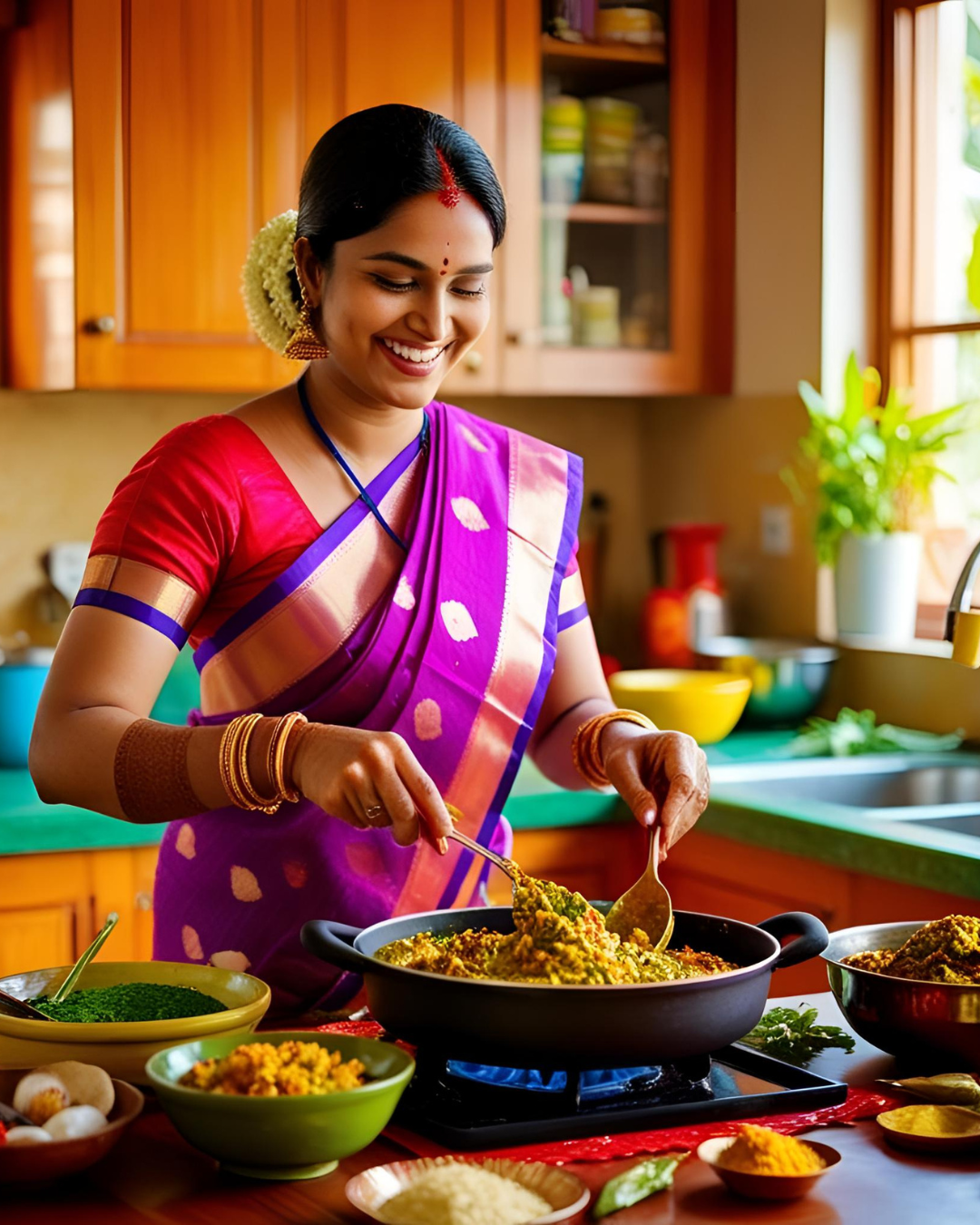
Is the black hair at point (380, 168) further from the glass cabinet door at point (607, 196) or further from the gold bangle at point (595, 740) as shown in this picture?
the glass cabinet door at point (607, 196)

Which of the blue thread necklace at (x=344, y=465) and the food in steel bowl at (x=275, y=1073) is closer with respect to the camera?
the food in steel bowl at (x=275, y=1073)

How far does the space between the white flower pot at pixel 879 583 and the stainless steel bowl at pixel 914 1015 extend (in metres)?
1.89

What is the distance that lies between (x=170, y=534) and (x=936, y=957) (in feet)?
2.61

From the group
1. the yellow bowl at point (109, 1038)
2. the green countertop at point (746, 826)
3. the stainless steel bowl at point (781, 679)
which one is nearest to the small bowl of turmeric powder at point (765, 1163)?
the yellow bowl at point (109, 1038)

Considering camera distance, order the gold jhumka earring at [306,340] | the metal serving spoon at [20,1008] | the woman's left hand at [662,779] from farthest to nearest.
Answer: the gold jhumka earring at [306,340], the woman's left hand at [662,779], the metal serving spoon at [20,1008]

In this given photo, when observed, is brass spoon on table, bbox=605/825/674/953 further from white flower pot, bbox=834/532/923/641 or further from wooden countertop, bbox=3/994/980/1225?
white flower pot, bbox=834/532/923/641

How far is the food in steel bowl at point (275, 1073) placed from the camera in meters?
1.00

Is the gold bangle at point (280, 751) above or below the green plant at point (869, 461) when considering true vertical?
below

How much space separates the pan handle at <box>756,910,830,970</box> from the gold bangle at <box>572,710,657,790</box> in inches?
13.9

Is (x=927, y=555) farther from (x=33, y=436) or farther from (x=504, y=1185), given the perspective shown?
(x=504, y=1185)

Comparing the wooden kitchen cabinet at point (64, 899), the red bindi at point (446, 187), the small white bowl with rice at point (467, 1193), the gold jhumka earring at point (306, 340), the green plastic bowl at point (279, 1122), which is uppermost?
the red bindi at point (446, 187)

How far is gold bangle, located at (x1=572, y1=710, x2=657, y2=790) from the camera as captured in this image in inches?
65.8

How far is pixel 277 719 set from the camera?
133cm

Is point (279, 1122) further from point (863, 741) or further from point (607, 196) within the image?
point (607, 196)
